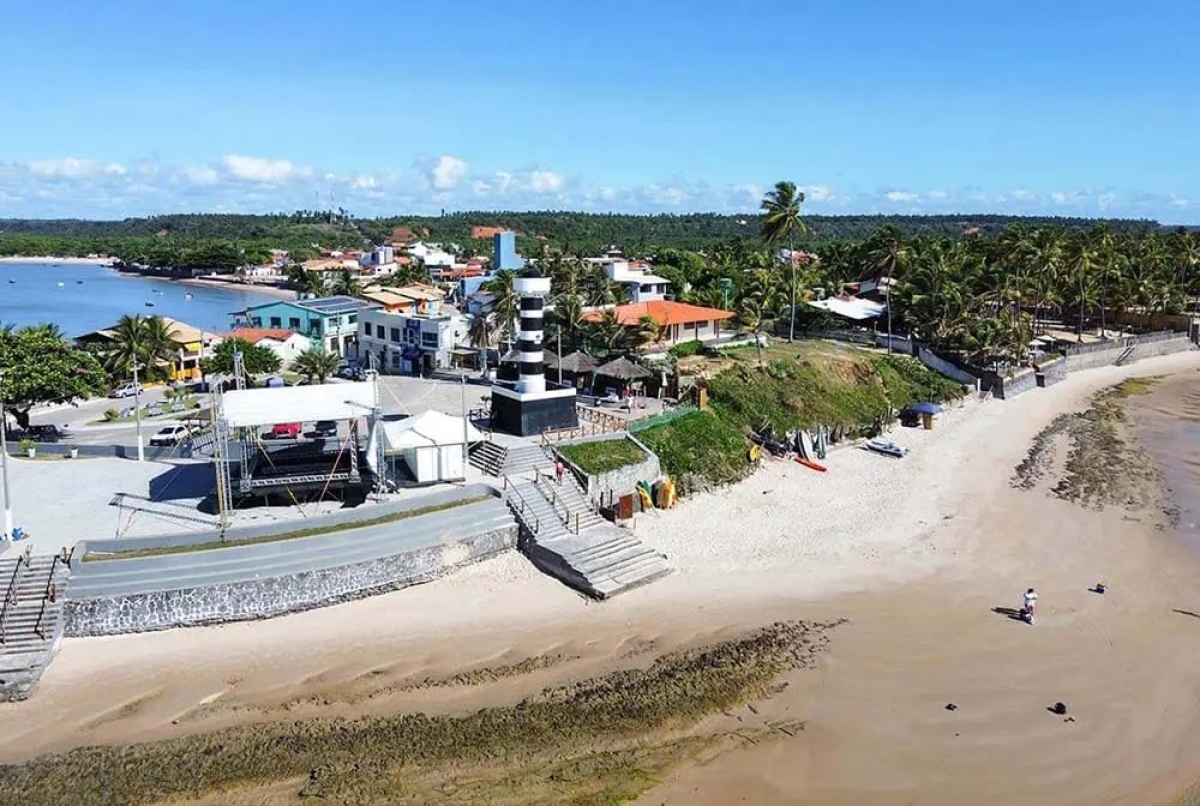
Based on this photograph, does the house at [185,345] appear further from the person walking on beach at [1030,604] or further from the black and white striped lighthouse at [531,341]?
the person walking on beach at [1030,604]

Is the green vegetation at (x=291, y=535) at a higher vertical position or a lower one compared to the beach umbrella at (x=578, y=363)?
lower

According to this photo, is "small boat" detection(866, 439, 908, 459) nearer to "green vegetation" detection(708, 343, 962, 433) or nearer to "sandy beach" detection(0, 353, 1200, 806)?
"green vegetation" detection(708, 343, 962, 433)

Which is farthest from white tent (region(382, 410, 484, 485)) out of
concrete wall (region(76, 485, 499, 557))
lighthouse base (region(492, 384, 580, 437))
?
lighthouse base (region(492, 384, 580, 437))

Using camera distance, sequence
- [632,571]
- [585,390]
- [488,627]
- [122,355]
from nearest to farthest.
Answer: [488,627], [632,571], [585,390], [122,355]

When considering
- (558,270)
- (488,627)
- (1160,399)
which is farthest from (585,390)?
(1160,399)

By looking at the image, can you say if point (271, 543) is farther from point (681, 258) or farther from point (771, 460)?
point (681, 258)

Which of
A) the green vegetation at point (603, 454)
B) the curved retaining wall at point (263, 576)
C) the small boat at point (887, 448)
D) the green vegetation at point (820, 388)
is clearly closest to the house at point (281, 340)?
the green vegetation at point (820, 388)

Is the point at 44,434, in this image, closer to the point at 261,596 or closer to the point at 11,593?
the point at 11,593

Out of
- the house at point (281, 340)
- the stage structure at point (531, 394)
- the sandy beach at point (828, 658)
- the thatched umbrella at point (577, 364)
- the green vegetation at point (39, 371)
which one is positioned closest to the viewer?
the sandy beach at point (828, 658)
